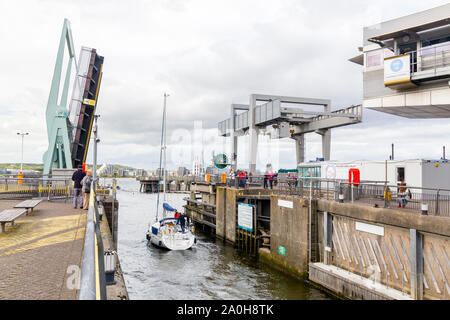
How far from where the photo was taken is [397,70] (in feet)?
59.7

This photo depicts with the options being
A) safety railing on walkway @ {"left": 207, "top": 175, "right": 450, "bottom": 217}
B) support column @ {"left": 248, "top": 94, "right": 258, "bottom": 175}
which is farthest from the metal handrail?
support column @ {"left": 248, "top": 94, "right": 258, "bottom": 175}

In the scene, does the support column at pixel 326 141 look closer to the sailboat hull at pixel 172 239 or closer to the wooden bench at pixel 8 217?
the sailboat hull at pixel 172 239

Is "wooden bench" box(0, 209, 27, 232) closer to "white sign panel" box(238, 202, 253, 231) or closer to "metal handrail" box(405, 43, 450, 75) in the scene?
"white sign panel" box(238, 202, 253, 231)

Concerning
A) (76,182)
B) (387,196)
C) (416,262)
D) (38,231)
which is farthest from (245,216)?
(38,231)

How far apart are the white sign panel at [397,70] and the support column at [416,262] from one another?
34.9 feet

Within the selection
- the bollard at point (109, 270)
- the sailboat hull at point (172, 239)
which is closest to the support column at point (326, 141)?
the sailboat hull at point (172, 239)

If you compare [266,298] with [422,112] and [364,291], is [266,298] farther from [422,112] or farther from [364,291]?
[422,112]

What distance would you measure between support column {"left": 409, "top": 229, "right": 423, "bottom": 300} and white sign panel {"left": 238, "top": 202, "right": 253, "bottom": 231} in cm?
1255

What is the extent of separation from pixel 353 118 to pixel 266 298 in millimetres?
22192

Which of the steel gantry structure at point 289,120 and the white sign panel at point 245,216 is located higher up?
the steel gantry structure at point 289,120

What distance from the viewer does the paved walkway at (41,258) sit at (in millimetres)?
5230

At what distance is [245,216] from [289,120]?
581 inches

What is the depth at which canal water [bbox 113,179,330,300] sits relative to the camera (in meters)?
14.7

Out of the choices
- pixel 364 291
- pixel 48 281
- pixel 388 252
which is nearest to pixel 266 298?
pixel 364 291
